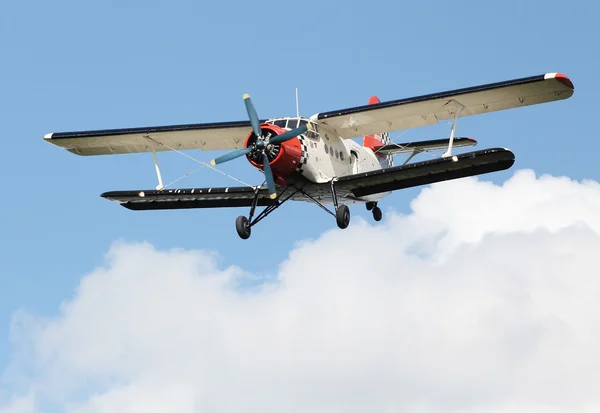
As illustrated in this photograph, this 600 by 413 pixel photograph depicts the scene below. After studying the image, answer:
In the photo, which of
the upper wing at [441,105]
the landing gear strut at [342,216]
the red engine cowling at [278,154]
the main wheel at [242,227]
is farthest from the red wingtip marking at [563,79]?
the main wheel at [242,227]

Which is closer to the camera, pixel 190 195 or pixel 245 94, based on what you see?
pixel 245 94

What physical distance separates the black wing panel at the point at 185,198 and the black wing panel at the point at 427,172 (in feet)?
9.85

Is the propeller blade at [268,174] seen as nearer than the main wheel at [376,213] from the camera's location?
Yes

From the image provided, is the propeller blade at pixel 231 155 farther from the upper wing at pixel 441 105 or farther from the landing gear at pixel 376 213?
the landing gear at pixel 376 213

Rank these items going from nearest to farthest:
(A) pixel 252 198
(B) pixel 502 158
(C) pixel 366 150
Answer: (B) pixel 502 158 → (A) pixel 252 198 → (C) pixel 366 150

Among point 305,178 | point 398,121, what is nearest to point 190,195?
point 305,178

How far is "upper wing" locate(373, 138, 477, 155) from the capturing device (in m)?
33.0

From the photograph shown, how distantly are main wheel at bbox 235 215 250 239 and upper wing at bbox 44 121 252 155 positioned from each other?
3749 mm

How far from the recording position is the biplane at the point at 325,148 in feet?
93.6

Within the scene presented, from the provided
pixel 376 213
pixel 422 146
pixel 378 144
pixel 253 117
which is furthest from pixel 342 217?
pixel 378 144

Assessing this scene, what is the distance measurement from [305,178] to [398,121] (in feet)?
12.2

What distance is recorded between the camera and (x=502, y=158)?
27.9 metres

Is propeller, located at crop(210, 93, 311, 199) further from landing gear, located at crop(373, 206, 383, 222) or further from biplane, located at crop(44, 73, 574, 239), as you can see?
landing gear, located at crop(373, 206, 383, 222)

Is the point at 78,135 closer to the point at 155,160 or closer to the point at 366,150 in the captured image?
the point at 155,160
